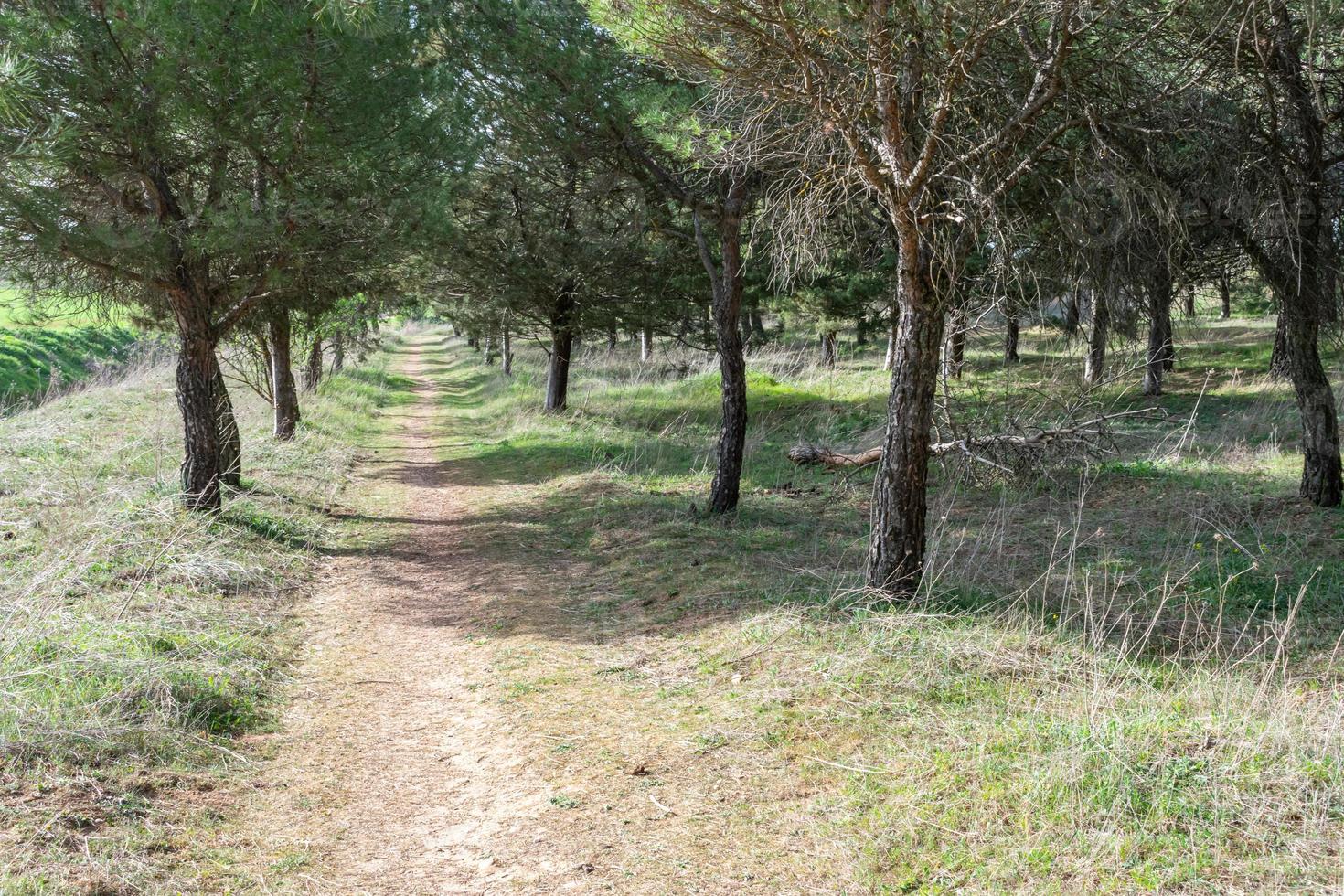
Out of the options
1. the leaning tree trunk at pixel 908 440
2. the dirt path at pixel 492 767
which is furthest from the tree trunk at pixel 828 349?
the leaning tree trunk at pixel 908 440

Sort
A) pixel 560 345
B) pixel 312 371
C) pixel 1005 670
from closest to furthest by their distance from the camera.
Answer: pixel 1005 670 → pixel 560 345 → pixel 312 371

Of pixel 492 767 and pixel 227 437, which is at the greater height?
pixel 227 437

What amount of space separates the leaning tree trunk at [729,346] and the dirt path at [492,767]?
2.38 meters

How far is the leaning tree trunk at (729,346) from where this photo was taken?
9695mm

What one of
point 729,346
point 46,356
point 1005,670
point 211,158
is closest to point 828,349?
point 729,346

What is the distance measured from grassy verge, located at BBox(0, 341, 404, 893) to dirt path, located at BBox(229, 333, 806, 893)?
0.38m

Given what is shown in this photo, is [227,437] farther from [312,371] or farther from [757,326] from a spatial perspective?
[757,326]

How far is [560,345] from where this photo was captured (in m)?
19.0

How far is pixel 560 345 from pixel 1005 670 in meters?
15.0

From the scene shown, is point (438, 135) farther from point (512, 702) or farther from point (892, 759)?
point (892, 759)

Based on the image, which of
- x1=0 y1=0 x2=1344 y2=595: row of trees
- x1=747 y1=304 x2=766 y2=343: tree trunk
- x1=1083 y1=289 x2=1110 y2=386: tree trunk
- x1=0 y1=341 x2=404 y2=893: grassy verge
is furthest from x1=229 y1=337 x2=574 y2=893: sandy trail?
x1=747 y1=304 x2=766 y2=343: tree trunk

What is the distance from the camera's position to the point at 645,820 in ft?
13.7

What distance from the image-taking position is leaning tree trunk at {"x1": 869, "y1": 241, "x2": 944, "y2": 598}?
6.04m

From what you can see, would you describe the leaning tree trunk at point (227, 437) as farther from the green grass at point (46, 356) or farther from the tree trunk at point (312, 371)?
the tree trunk at point (312, 371)
